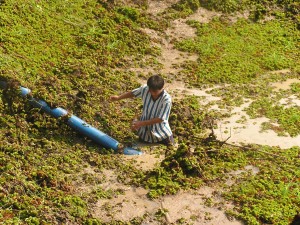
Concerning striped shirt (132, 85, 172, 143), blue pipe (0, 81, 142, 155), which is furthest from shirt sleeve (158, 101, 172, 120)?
blue pipe (0, 81, 142, 155)

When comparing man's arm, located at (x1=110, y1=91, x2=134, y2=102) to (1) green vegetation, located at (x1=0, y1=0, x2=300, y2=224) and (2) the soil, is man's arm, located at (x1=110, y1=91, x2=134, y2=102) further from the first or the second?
(2) the soil

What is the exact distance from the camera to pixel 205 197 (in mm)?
7855

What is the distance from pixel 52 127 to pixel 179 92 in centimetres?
263

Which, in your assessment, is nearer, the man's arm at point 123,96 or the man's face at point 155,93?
the man's face at point 155,93

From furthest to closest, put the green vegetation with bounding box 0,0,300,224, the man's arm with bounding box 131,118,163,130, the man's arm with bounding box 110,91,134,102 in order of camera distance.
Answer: the man's arm with bounding box 110,91,134,102 < the man's arm with bounding box 131,118,163,130 < the green vegetation with bounding box 0,0,300,224

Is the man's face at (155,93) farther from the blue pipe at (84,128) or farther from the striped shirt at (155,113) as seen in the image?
the blue pipe at (84,128)

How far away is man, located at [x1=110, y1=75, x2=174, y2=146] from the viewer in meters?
8.64

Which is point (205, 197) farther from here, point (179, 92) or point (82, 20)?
point (82, 20)

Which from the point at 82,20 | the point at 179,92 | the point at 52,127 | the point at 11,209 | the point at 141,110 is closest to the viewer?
the point at 11,209

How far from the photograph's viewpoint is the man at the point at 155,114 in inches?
340

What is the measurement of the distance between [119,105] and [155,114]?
1037 mm

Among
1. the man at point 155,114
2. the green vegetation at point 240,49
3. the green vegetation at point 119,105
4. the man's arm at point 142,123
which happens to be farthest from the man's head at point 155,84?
the green vegetation at point 240,49

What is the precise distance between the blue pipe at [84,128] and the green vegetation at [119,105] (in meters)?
0.09

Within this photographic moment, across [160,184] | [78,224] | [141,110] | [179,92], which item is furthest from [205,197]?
[179,92]
